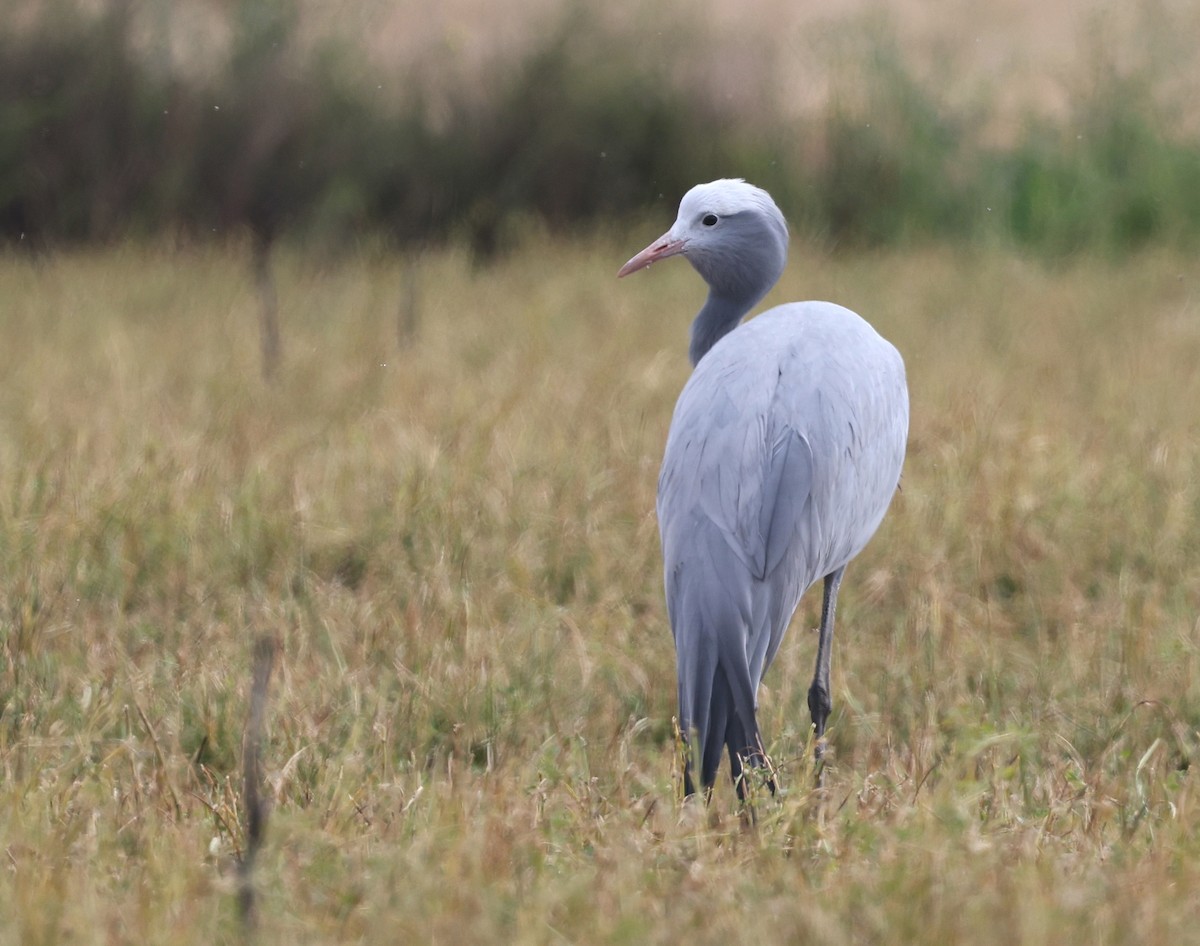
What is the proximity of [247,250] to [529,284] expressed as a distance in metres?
1.50

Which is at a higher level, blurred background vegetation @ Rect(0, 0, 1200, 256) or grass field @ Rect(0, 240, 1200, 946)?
blurred background vegetation @ Rect(0, 0, 1200, 256)

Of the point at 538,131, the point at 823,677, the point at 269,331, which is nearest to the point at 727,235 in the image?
the point at 823,677

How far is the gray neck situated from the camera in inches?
137

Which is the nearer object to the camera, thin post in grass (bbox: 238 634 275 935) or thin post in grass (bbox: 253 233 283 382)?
thin post in grass (bbox: 238 634 275 935)

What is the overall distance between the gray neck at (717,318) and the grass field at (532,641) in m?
0.71

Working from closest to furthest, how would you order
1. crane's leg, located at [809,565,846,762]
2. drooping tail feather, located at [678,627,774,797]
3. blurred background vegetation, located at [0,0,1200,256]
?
drooping tail feather, located at [678,627,774,797] → crane's leg, located at [809,565,846,762] → blurred background vegetation, located at [0,0,1200,256]

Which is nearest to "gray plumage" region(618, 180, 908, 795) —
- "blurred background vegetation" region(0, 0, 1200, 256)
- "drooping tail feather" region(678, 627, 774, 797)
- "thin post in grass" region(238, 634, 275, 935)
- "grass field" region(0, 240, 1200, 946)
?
"drooping tail feather" region(678, 627, 774, 797)

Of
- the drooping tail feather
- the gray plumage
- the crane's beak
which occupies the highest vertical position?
the crane's beak

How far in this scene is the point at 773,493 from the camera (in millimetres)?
2748

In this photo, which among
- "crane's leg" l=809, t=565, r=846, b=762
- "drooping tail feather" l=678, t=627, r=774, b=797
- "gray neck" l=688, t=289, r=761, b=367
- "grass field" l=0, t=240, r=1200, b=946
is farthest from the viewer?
"gray neck" l=688, t=289, r=761, b=367

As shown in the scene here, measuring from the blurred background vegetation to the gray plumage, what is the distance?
6029 mm

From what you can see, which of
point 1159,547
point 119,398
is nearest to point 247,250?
point 119,398

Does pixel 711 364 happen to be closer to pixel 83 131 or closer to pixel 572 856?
pixel 572 856

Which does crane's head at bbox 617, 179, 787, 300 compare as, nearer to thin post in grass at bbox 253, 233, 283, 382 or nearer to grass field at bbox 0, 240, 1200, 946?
grass field at bbox 0, 240, 1200, 946
